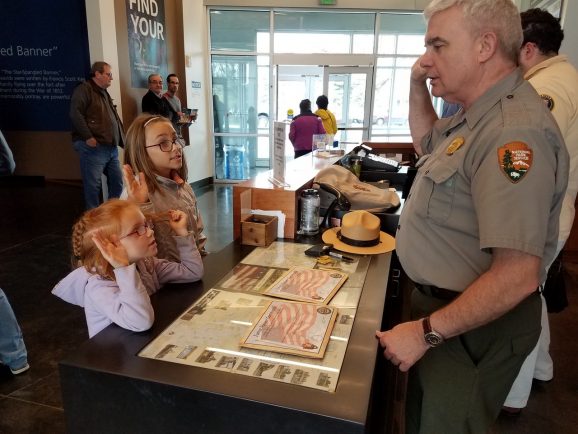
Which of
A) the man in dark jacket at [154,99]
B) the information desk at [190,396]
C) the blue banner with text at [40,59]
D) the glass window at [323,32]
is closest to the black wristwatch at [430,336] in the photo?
the information desk at [190,396]

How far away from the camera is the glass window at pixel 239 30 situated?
724cm

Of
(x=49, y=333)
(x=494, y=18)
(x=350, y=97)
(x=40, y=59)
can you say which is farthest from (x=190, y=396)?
(x=350, y=97)

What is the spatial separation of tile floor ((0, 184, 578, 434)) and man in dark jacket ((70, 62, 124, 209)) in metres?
0.66

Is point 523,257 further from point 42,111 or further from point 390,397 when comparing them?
point 42,111

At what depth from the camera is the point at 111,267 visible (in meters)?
1.21

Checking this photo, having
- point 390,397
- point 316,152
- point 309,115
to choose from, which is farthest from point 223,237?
point 390,397

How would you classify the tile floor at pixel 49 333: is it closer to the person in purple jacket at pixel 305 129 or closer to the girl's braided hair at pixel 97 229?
the girl's braided hair at pixel 97 229

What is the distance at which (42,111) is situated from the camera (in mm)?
5992

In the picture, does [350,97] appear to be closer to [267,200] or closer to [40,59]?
[40,59]

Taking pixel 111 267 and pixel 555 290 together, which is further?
pixel 555 290

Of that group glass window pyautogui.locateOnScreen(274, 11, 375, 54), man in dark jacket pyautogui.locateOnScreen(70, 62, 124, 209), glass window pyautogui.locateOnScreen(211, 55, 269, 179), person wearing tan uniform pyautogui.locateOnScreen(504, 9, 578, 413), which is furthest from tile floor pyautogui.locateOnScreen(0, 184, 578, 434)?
glass window pyautogui.locateOnScreen(274, 11, 375, 54)

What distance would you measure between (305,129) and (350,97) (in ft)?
7.46

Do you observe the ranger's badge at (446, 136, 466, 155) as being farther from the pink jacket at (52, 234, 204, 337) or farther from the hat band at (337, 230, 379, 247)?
the pink jacket at (52, 234, 204, 337)

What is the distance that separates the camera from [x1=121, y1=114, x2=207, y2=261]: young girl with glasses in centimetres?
157
